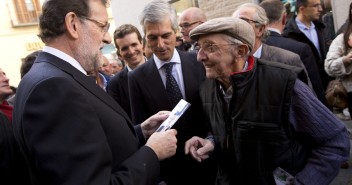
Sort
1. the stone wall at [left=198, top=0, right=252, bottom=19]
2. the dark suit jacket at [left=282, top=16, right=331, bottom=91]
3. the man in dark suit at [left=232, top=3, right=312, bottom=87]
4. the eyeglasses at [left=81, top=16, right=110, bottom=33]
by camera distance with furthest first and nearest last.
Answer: the stone wall at [left=198, top=0, right=252, bottom=19], the dark suit jacket at [left=282, top=16, right=331, bottom=91], the man in dark suit at [left=232, top=3, right=312, bottom=87], the eyeglasses at [left=81, top=16, right=110, bottom=33]

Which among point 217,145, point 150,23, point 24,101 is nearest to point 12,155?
point 24,101

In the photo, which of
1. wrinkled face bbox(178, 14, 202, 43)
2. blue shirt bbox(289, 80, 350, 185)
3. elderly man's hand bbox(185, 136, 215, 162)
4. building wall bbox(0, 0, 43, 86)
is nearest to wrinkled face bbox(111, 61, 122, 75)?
wrinkled face bbox(178, 14, 202, 43)

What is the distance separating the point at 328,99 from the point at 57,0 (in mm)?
3384

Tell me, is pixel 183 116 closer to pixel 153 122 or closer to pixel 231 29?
pixel 153 122

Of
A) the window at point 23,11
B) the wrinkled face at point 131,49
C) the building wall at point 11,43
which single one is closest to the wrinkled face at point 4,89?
the wrinkled face at point 131,49

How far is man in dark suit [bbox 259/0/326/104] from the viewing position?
10.5 ft

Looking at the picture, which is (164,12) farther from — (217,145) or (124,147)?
(124,147)

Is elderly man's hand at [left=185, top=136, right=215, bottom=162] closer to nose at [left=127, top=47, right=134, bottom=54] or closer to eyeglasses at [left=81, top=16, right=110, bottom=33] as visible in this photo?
eyeglasses at [left=81, top=16, right=110, bottom=33]

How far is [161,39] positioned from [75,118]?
1.39 m

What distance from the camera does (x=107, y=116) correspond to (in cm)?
135

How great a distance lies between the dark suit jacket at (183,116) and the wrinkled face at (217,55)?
0.48m

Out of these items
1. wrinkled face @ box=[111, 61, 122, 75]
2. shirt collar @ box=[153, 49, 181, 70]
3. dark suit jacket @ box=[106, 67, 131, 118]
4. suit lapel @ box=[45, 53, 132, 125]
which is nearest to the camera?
suit lapel @ box=[45, 53, 132, 125]

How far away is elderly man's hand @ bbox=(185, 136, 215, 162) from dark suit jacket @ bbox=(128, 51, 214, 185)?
11.6 inches

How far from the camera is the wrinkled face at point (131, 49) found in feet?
11.5
